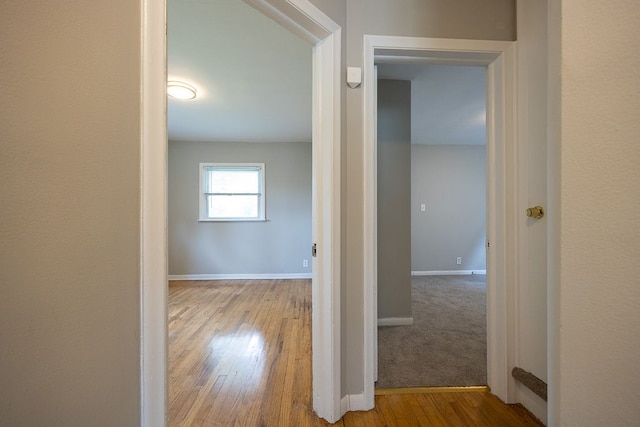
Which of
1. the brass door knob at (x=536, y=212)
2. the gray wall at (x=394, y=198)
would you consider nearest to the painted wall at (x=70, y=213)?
the brass door knob at (x=536, y=212)

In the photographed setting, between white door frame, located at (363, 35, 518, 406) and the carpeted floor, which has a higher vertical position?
white door frame, located at (363, 35, 518, 406)

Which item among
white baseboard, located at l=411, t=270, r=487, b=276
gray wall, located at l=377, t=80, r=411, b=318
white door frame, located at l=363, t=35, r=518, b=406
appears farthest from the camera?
white baseboard, located at l=411, t=270, r=487, b=276

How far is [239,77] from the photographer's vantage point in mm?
2266

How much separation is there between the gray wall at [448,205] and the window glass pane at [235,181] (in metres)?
3.03

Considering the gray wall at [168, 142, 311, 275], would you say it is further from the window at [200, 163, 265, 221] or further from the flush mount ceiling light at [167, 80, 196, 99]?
the flush mount ceiling light at [167, 80, 196, 99]

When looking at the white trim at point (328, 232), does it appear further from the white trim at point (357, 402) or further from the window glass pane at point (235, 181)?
the window glass pane at point (235, 181)

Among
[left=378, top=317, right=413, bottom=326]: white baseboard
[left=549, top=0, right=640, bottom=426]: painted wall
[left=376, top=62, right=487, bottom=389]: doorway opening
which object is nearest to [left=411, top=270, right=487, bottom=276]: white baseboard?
[left=376, top=62, right=487, bottom=389]: doorway opening

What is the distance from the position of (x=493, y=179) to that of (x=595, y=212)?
3.13 feet

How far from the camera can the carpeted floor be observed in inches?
61.0

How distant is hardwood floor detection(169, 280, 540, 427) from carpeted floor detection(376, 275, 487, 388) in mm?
165

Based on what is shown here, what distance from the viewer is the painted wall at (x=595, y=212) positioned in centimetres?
52

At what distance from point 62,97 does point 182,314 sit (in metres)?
2.87

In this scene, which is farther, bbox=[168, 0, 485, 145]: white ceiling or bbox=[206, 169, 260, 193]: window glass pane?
bbox=[206, 169, 260, 193]: window glass pane

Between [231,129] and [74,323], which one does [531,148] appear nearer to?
[74,323]
